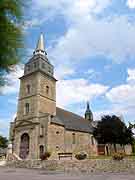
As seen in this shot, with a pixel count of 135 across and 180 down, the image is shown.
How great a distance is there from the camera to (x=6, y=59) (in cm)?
462

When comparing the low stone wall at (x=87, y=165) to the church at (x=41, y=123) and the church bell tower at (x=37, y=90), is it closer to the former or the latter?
the church at (x=41, y=123)

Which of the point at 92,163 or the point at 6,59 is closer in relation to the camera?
the point at 6,59

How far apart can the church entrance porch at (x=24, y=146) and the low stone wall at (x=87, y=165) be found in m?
12.2

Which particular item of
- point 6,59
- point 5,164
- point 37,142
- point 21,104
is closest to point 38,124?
point 37,142

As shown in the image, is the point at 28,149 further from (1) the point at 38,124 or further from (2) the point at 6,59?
(2) the point at 6,59

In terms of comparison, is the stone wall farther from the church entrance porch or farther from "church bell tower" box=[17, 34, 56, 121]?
the church entrance porch

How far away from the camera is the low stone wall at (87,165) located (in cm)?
1883

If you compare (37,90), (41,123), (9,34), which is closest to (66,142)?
(41,123)

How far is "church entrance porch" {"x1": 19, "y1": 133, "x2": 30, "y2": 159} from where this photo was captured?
37178 millimetres

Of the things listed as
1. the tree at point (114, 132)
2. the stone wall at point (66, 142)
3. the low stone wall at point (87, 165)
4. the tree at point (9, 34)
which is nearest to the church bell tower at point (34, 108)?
the stone wall at point (66, 142)

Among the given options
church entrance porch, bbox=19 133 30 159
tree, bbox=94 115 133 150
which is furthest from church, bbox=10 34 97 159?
tree, bbox=94 115 133 150

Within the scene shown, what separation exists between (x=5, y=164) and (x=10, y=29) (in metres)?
28.2

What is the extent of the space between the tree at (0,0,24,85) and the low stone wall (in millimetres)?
16686

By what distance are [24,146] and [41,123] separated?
5.34 m
